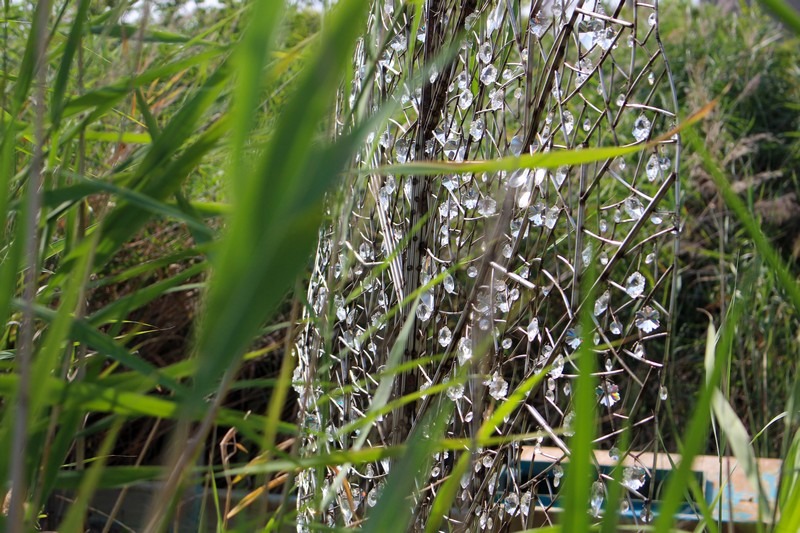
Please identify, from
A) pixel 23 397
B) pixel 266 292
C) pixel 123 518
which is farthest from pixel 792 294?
pixel 123 518

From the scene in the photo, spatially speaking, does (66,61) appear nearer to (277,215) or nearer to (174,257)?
(174,257)

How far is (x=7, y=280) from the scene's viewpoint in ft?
1.58

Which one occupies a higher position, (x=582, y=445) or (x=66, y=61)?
(x=66, y=61)

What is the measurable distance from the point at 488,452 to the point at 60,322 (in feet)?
1.55

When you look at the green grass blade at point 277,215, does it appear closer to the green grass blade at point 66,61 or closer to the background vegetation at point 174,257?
the background vegetation at point 174,257

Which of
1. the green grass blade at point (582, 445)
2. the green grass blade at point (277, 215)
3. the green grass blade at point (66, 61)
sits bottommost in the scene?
the green grass blade at point (582, 445)

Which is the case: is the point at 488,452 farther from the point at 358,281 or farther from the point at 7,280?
the point at 7,280

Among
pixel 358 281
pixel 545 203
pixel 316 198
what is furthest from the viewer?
pixel 358 281

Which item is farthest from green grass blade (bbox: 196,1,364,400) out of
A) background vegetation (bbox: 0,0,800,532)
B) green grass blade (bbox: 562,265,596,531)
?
green grass blade (bbox: 562,265,596,531)

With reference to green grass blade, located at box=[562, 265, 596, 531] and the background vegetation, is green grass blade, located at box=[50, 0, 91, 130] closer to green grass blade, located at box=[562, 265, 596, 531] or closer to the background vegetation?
the background vegetation

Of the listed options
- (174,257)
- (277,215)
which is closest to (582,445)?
(277,215)

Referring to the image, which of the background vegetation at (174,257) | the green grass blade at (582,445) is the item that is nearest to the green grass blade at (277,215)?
the background vegetation at (174,257)

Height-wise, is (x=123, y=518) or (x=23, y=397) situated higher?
(x=23, y=397)

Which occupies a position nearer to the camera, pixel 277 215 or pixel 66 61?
pixel 277 215
